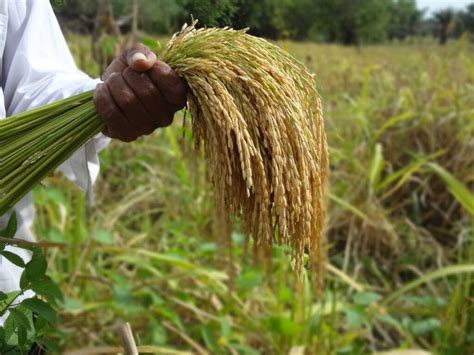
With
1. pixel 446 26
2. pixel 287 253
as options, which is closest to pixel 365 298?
pixel 287 253

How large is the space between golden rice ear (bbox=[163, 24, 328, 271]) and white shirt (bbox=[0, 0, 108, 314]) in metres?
0.45

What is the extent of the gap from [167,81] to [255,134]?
0.47 feet

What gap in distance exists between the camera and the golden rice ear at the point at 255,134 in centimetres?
79

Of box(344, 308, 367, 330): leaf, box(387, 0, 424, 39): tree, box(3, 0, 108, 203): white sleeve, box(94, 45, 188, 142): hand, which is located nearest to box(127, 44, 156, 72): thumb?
box(94, 45, 188, 142): hand

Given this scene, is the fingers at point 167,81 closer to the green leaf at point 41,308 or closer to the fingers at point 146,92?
the fingers at point 146,92

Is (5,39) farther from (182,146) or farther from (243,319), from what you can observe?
(182,146)

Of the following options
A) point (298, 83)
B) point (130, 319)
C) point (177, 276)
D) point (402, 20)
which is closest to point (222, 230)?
point (177, 276)

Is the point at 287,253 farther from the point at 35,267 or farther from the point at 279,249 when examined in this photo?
the point at 35,267

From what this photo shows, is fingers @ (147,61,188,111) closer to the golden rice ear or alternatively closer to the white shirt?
the golden rice ear

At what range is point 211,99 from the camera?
2.65 ft

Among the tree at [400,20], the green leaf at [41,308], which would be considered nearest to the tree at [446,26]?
the tree at [400,20]

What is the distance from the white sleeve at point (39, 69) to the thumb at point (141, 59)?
38 centimetres

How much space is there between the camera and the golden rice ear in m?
0.79

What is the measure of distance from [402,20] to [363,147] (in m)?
5.60
